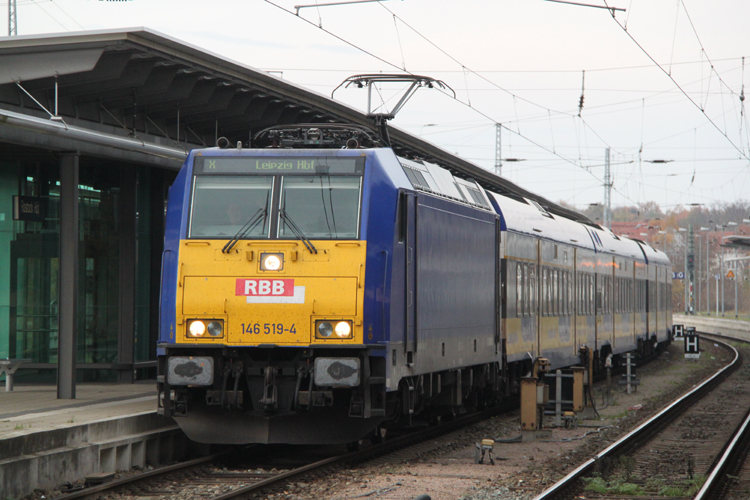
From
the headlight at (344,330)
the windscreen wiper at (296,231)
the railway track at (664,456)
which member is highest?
the windscreen wiper at (296,231)

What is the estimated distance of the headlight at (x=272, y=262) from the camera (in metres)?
10.8

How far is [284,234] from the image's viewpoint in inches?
432

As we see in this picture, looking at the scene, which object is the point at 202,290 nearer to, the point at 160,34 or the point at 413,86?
the point at 160,34

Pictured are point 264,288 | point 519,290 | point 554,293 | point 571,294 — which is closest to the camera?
point 264,288

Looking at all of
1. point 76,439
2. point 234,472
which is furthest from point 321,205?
point 76,439

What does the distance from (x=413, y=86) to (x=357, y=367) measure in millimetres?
7365

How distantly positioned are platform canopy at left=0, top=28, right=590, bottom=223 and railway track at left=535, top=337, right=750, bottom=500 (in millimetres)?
5194


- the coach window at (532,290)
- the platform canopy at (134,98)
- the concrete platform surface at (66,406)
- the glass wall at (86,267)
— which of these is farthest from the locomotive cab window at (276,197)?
the coach window at (532,290)

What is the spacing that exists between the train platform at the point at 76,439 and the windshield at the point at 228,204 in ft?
7.78

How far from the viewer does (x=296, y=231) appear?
10.9m

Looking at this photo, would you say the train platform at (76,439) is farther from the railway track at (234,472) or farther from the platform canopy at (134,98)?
the platform canopy at (134,98)

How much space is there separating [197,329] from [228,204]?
146 cm

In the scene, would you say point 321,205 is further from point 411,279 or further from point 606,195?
point 606,195

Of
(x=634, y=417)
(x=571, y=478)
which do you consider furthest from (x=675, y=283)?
(x=571, y=478)
